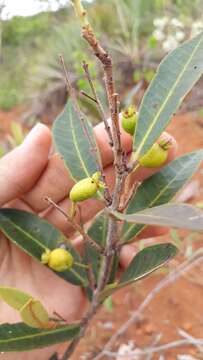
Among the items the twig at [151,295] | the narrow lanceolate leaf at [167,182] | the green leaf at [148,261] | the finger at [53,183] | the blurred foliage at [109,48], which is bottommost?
the twig at [151,295]

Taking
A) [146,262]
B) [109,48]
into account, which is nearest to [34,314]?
[146,262]

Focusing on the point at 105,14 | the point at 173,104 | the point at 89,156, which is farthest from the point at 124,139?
the point at 105,14

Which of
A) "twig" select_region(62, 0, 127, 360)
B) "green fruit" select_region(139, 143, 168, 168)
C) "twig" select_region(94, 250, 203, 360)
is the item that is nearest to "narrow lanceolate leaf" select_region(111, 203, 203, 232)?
"twig" select_region(62, 0, 127, 360)

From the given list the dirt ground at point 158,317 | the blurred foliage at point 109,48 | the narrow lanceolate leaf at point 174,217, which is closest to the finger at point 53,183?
the narrow lanceolate leaf at point 174,217

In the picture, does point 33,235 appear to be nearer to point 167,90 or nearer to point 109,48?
point 167,90

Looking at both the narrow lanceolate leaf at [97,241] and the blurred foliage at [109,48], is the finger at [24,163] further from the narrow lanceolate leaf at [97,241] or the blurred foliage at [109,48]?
the blurred foliage at [109,48]

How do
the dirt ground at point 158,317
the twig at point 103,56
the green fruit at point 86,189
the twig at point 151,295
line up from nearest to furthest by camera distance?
the twig at point 103,56 → the green fruit at point 86,189 → the twig at point 151,295 → the dirt ground at point 158,317

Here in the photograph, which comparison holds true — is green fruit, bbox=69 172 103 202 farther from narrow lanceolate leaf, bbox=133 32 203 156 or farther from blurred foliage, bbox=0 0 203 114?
blurred foliage, bbox=0 0 203 114

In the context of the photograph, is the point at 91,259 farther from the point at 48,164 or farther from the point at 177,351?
the point at 177,351
